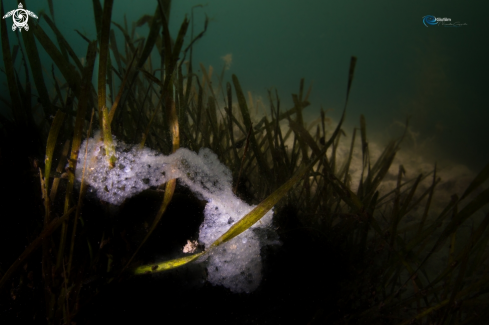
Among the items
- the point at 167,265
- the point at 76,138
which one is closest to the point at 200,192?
the point at 167,265

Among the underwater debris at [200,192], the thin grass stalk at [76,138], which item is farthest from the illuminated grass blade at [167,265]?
the thin grass stalk at [76,138]

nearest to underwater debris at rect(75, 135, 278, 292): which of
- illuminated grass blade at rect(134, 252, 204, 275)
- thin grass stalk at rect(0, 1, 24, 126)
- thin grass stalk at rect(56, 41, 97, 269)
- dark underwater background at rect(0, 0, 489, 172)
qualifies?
thin grass stalk at rect(56, 41, 97, 269)

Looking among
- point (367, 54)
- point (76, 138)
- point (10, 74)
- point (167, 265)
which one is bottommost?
point (167, 265)

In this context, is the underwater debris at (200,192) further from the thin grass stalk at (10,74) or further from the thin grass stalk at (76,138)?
the thin grass stalk at (10,74)

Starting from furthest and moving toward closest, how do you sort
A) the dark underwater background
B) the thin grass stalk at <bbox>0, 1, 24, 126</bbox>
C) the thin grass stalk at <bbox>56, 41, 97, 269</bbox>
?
1. the dark underwater background
2. the thin grass stalk at <bbox>0, 1, 24, 126</bbox>
3. the thin grass stalk at <bbox>56, 41, 97, 269</bbox>

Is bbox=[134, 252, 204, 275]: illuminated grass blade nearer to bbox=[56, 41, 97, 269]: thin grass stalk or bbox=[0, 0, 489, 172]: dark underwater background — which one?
bbox=[56, 41, 97, 269]: thin grass stalk

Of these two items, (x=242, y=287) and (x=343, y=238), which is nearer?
(x=242, y=287)

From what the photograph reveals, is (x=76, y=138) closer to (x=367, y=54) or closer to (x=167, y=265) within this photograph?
(x=167, y=265)

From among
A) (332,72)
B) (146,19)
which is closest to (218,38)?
(332,72)

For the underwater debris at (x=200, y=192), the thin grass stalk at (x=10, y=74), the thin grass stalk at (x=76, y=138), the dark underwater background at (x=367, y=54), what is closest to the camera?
the thin grass stalk at (x=76, y=138)

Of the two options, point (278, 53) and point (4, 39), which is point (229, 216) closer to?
point (4, 39)

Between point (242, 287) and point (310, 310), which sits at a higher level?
point (242, 287)
